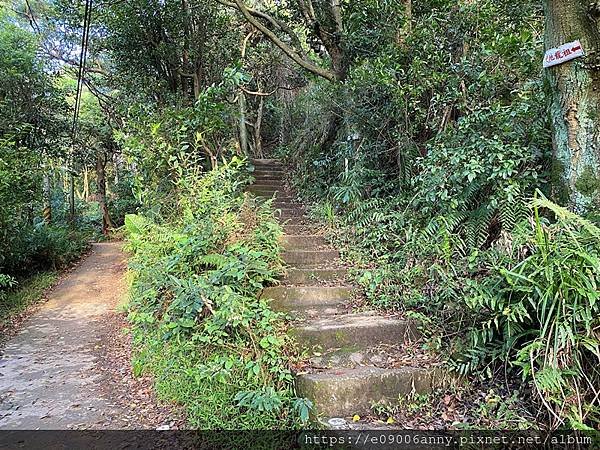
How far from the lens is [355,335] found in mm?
3299

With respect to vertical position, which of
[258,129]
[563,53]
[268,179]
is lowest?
[268,179]

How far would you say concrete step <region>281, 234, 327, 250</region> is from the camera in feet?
16.8

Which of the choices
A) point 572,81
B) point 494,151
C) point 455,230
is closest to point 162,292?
point 455,230

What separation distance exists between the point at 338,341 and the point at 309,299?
0.75 metres

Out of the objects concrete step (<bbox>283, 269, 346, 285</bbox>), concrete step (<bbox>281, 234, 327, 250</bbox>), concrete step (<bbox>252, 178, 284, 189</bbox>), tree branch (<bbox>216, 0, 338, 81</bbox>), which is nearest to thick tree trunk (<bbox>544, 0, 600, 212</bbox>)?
concrete step (<bbox>283, 269, 346, 285</bbox>)

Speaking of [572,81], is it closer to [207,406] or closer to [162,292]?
[207,406]

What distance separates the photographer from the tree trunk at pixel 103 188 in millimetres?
13484

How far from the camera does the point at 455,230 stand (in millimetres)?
3711

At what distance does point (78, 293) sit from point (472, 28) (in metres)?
7.54

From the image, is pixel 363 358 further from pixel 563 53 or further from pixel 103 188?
pixel 103 188

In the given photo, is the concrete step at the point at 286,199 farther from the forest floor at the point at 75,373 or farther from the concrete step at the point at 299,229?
the forest floor at the point at 75,373

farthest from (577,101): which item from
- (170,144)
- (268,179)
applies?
(268,179)

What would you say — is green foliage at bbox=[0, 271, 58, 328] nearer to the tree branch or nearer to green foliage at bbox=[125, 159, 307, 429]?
green foliage at bbox=[125, 159, 307, 429]

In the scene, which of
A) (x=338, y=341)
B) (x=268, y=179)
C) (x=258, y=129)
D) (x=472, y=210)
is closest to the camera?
(x=338, y=341)
